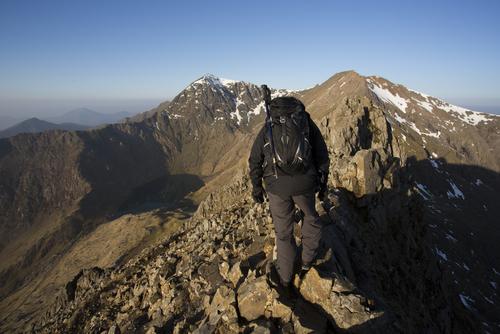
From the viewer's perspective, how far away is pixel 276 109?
27.8ft

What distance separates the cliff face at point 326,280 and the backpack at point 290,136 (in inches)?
129

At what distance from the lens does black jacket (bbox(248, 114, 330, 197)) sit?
8.48 m

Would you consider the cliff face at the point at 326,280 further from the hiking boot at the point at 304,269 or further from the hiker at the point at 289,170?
the hiker at the point at 289,170

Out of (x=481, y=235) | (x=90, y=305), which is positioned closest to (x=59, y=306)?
(x=90, y=305)

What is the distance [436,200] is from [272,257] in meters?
132

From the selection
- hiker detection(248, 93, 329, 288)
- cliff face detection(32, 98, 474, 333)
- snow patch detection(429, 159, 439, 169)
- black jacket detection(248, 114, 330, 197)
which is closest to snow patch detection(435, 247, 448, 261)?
cliff face detection(32, 98, 474, 333)

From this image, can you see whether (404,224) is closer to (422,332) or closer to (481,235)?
(422,332)

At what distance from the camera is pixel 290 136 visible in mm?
8266

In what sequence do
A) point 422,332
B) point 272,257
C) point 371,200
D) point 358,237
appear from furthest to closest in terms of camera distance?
point 371,200 → point 358,237 → point 422,332 → point 272,257

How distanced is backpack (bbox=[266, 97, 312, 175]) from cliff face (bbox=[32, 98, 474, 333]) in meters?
3.29

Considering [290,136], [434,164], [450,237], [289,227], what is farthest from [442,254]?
[434,164]

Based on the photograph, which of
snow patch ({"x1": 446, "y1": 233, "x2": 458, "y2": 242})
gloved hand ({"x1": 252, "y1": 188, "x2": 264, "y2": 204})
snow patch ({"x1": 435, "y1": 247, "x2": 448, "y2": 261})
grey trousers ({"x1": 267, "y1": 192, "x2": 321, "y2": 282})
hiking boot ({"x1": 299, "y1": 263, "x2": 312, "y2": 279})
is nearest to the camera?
grey trousers ({"x1": 267, "y1": 192, "x2": 321, "y2": 282})

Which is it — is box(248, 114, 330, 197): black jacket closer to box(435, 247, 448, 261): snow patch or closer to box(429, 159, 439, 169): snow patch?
box(435, 247, 448, 261): snow patch

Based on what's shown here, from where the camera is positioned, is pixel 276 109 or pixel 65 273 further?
pixel 65 273
